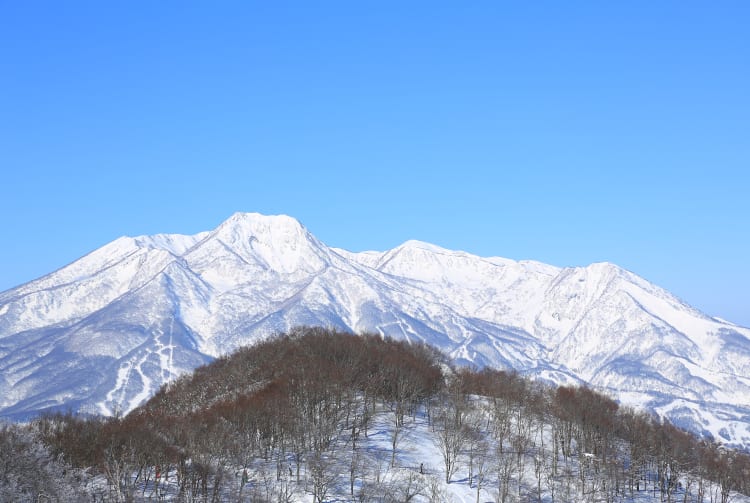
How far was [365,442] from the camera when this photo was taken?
120 meters

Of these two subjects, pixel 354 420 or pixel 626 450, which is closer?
pixel 354 420

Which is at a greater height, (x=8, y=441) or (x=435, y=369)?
(x=435, y=369)

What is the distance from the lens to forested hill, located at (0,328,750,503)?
9938 cm

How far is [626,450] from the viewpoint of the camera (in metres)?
144

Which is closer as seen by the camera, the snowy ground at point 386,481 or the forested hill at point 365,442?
the snowy ground at point 386,481

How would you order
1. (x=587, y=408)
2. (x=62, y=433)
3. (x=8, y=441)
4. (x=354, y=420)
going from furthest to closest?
(x=587, y=408) < (x=354, y=420) < (x=62, y=433) < (x=8, y=441)

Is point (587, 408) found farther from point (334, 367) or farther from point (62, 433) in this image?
point (62, 433)

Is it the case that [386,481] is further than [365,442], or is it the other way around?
[365,442]

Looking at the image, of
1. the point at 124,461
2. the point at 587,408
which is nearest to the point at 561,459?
the point at 587,408

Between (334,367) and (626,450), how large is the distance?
57.8 m

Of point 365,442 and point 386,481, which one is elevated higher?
point 365,442

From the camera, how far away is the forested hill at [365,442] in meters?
99.4

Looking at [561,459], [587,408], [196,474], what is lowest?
[196,474]

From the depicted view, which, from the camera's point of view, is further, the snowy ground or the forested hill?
the forested hill
